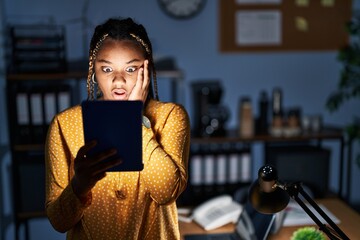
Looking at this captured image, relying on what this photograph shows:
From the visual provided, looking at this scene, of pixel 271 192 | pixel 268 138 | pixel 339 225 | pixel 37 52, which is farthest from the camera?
pixel 268 138

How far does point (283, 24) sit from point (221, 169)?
3.58ft

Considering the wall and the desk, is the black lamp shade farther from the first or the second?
the wall

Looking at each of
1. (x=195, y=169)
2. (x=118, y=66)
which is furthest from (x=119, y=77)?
(x=195, y=169)

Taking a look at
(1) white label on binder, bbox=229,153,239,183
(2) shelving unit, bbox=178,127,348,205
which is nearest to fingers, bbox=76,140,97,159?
(2) shelving unit, bbox=178,127,348,205

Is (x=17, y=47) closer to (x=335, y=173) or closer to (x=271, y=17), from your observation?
(x=271, y=17)

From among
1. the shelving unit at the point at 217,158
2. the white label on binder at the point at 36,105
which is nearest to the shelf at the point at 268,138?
the shelving unit at the point at 217,158

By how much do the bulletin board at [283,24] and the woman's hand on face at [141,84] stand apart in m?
2.50

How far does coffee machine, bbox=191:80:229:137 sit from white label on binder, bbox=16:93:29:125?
3.42 ft

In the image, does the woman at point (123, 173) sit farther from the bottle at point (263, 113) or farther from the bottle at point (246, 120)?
the bottle at point (263, 113)

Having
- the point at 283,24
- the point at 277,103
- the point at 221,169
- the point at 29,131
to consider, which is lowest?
the point at 221,169

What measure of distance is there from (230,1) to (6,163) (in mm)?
1822

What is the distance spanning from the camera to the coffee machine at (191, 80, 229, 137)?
10.0 ft

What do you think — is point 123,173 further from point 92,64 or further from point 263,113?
point 263,113

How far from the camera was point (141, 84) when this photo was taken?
32.6 inches
